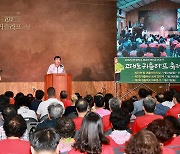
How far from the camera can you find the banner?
9.74m

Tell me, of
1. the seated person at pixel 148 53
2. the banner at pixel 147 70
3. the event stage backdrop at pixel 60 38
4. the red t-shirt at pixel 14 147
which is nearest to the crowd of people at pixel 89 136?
the red t-shirt at pixel 14 147

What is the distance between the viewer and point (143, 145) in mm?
1993

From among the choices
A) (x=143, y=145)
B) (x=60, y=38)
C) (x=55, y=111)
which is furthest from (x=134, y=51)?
(x=143, y=145)

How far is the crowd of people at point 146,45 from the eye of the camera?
399 inches

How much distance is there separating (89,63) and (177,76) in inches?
98.4

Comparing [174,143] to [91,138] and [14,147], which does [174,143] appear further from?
[14,147]

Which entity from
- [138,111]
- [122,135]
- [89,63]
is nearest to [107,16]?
[89,63]

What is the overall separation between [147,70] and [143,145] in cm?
802

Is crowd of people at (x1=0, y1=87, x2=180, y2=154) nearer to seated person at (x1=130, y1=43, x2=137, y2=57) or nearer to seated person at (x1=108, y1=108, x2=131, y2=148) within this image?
seated person at (x1=108, y1=108, x2=131, y2=148)

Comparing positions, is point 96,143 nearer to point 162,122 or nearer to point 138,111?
point 162,122

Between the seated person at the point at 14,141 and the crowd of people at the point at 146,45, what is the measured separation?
7.15 m

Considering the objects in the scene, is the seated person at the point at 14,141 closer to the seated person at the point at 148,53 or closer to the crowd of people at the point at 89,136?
the crowd of people at the point at 89,136

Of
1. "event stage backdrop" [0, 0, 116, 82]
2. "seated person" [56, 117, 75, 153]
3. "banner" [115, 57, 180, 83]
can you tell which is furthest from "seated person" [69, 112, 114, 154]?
"event stage backdrop" [0, 0, 116, 82]

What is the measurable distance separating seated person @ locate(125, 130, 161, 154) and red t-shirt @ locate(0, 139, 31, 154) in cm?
101
